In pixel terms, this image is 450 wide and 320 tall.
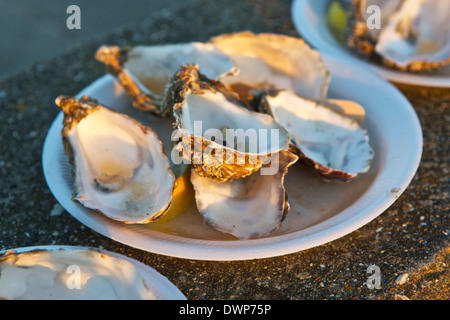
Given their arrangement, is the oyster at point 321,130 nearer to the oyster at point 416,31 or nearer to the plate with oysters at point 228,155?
the plate with oysters at point 228,155

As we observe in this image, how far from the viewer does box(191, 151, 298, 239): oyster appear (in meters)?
1.00

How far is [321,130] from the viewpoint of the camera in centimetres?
123

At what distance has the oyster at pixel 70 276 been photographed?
87cm

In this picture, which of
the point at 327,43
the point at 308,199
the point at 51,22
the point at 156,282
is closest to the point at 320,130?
the point at 308,199

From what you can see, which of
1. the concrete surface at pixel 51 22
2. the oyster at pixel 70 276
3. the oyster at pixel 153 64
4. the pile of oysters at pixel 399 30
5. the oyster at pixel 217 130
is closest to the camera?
the oyster at pixel 70 276

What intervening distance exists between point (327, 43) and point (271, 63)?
0.89 feet

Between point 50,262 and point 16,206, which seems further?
point 16,206

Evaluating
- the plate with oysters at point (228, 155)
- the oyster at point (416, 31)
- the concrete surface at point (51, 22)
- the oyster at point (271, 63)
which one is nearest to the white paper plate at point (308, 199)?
the plate with oysters at point (228, 155)

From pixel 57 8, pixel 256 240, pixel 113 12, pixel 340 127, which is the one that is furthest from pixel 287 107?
pixel 57 8

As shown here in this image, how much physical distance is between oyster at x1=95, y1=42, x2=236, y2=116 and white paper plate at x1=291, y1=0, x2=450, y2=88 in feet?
1.31

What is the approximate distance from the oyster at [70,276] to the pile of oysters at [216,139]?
109 millimetres
